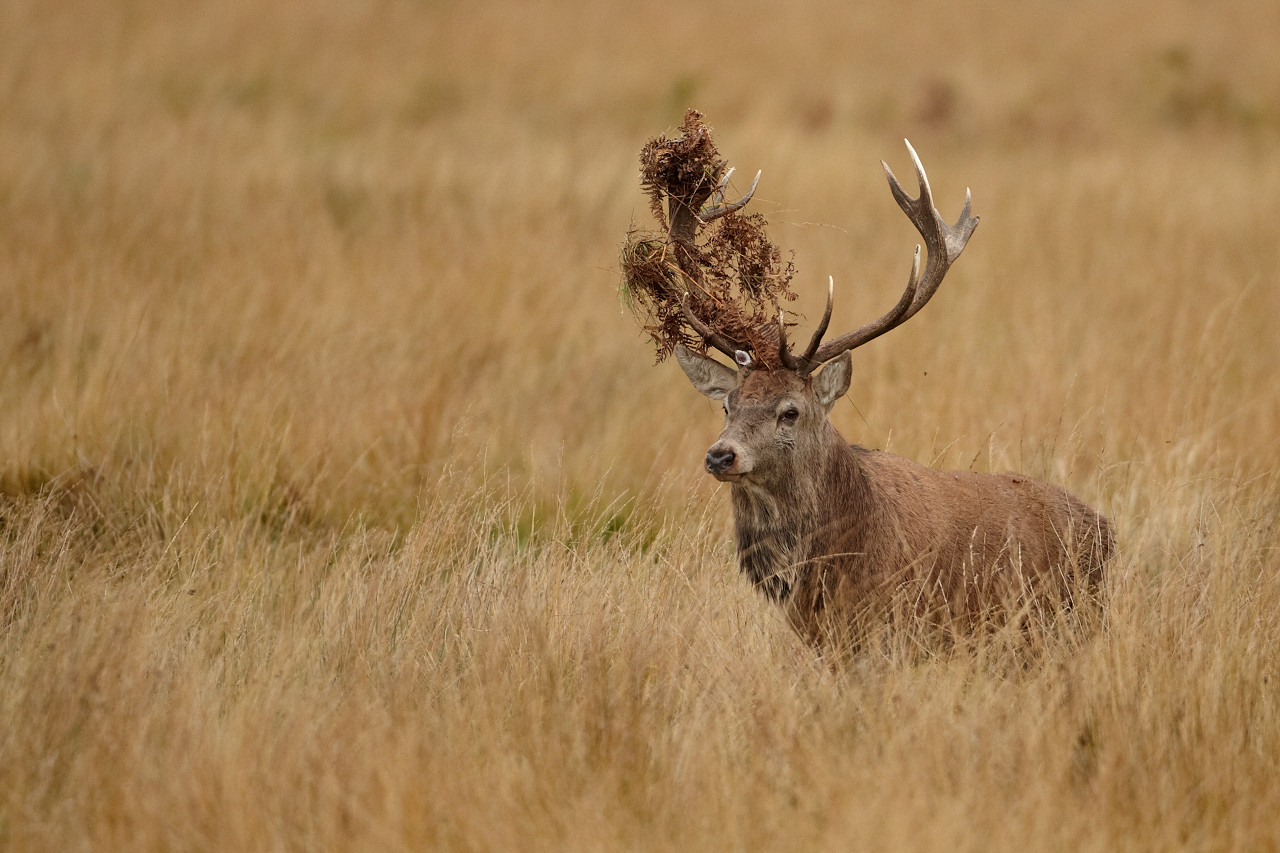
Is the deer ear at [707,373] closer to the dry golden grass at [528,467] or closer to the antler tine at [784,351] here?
the antler tine at [784,351]

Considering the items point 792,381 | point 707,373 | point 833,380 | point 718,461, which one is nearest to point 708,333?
point 707,373

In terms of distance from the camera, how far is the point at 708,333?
4.46 m

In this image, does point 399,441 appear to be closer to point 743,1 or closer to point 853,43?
point 853,43

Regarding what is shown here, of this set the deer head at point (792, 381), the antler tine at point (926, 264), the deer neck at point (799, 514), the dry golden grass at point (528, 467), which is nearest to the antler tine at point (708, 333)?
the deer head at point (792, 381)

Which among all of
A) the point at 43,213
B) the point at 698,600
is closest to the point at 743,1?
the point at 43,213

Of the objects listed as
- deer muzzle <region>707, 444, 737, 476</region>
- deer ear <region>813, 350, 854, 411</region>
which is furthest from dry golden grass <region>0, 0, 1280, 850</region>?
deer ear <region>813, 350, 854, 411</region>

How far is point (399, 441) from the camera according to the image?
6.38m

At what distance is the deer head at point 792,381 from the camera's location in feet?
14.2

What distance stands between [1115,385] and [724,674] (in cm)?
395

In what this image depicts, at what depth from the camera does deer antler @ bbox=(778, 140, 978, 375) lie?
441 centimetres

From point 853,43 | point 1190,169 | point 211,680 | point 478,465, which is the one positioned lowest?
point 211,680

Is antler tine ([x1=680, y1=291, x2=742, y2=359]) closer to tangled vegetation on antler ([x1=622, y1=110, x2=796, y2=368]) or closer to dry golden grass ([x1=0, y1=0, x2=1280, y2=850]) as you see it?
tangled vegetation on antler ([x1=622, y1=110, x2=796, y2=368])

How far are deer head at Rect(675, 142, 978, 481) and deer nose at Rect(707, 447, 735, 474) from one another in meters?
0.08

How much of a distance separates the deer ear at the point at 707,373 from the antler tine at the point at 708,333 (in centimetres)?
6
